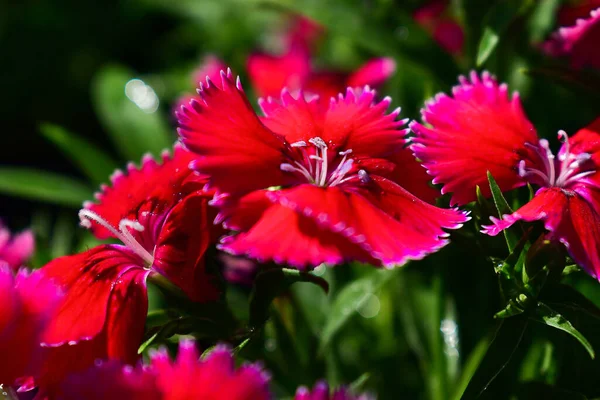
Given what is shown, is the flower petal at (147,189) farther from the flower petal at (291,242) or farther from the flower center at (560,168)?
the flower center at (560,168)

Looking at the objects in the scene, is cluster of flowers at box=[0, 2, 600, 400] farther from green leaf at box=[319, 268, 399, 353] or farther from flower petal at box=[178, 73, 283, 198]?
green leaf at box=[319, 268, 399, 353]

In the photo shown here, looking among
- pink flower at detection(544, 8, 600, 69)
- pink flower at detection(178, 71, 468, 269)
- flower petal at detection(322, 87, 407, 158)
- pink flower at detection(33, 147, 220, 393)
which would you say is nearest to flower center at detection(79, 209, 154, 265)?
pink flower at detection(33, 147, 220, 393)

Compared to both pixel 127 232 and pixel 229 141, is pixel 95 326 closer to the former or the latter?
pixel 127 232

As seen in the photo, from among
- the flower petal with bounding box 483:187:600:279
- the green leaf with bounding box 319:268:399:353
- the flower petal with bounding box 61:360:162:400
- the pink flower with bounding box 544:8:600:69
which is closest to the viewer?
the flower petal with bounding box 61:360:162:400

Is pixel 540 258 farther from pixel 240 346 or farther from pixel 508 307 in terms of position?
pixel 240 346

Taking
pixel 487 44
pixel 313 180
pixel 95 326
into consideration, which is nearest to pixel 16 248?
pixel 95 326

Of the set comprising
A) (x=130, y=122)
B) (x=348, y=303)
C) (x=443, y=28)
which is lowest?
(x=348, y=303)

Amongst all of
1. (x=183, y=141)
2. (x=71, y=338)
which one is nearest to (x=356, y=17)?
(x=183, y=141)
